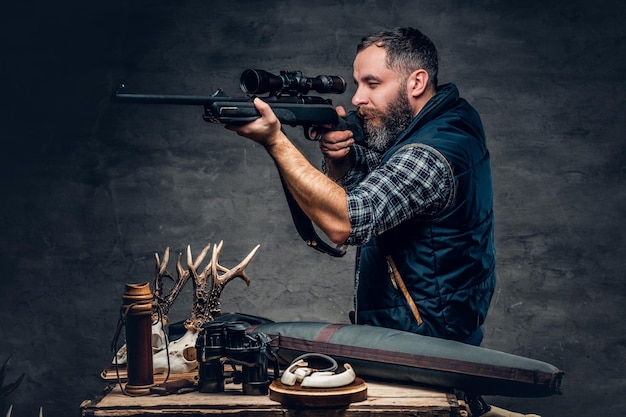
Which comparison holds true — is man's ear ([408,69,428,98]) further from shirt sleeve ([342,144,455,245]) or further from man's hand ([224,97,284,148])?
man's hand ([224,97,284,148])

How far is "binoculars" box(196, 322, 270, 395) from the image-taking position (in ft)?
8.02

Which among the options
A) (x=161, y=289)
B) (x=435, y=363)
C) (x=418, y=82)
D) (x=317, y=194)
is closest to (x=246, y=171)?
(x=161, y=289)

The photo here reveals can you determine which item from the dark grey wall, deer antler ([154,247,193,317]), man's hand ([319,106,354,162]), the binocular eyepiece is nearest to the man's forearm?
the binocular eyepiece

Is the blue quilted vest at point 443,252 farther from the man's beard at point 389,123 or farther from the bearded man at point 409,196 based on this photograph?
the man's beard at point 389,123

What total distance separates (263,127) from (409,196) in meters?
0.46

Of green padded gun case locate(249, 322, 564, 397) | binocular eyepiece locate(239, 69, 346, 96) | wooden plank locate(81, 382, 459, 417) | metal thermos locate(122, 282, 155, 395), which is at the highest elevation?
binocular eyepiece locate(239, 69, 346, 96)

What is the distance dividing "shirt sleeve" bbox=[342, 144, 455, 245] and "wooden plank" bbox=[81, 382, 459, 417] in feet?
1.51

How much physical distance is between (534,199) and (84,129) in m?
2.38

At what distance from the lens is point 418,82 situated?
9.65ft

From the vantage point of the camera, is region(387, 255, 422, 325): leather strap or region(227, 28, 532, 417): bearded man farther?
region(387, 255, 422, 325): leather strap

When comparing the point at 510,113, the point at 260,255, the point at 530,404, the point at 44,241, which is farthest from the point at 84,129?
the point at 530,404

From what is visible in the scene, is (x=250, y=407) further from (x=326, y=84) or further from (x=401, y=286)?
(x=326, y=84)

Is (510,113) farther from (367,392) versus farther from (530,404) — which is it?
A: (367,392)

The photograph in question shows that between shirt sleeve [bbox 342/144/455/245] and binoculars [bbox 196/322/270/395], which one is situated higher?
shirt sleeve [bbox 342/144/455/245]
